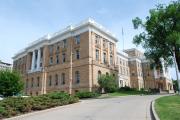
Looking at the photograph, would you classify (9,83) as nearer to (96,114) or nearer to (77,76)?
(77,76)

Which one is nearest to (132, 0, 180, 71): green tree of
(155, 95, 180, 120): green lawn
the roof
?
the roof

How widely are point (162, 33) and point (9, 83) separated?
28.8 meters

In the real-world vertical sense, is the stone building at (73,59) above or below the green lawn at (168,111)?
above

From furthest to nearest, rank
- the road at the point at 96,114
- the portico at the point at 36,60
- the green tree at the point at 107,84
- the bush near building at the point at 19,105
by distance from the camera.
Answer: the portico at the point at 36,60
the green tree at the point at 107,84
the bush near building at the point at 19,105
the road at the point at 96,114

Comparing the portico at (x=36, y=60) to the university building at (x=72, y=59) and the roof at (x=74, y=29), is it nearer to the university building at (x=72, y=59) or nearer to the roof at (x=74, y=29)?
the university building at (x=72, y=59)

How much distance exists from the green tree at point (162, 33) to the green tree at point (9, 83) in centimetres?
2428

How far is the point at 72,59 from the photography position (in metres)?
Result: 51.8

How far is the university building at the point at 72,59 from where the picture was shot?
4838cm

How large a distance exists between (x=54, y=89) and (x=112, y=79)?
16.8 m

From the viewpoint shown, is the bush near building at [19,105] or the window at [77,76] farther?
the window at [77,76]

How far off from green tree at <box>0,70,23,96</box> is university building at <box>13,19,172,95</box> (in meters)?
14.5

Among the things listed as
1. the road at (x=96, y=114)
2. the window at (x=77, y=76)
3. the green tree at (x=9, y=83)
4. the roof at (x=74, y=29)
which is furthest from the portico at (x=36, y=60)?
the road at (x=96, y=114)

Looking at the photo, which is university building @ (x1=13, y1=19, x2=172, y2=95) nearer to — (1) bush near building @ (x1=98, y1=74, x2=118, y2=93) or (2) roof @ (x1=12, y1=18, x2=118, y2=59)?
(2) roof @ (x1=12, y1=18, x2=118, y2=59)

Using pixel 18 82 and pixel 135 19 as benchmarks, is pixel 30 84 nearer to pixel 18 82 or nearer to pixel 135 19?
pixel 18 82
